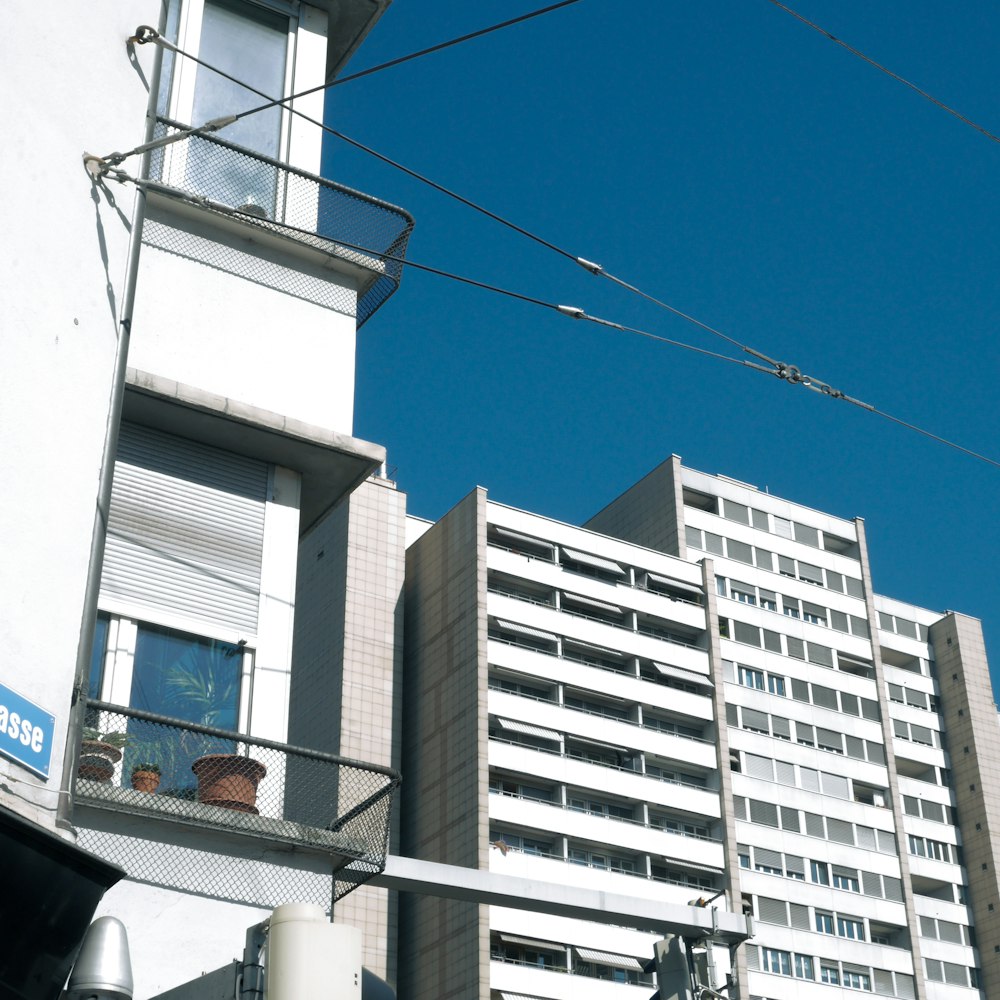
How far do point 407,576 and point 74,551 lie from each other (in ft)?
212

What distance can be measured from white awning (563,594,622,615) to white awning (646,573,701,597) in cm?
280

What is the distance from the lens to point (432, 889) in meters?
11.0

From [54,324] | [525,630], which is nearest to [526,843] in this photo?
[525,630]

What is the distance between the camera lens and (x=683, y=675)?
73250 millimetres

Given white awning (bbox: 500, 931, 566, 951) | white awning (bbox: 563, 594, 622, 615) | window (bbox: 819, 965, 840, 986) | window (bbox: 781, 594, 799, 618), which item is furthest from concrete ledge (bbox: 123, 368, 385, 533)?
window (bbox: 781, 594, 799, 618)

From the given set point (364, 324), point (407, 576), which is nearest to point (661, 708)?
point (407, 576)

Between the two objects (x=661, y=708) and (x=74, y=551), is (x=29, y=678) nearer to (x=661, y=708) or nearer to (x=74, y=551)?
(x=74, y=551)

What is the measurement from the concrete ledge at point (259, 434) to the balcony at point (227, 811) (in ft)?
10.3

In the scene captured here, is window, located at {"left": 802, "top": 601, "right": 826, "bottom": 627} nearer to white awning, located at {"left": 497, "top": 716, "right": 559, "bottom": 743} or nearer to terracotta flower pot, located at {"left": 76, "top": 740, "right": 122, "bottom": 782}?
white awning, located at {"left": 497, "top": 716, "right": 559, "bottom": 743}

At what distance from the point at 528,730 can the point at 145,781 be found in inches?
2200

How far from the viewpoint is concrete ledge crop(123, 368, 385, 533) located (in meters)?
13.9

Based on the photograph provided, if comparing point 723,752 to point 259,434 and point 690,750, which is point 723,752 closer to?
point 690,750

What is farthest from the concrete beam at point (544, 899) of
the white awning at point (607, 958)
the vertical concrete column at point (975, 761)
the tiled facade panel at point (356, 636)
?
the vertical concrete column at point (975, 761)

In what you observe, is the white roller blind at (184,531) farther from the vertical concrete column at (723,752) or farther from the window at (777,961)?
the window at (777,961)
